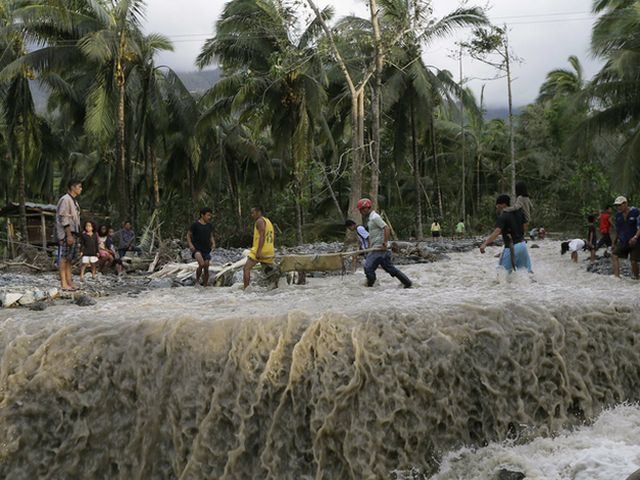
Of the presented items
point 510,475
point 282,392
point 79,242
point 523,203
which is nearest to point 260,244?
point 79,242

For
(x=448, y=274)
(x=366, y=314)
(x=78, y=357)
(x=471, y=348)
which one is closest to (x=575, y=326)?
(x=471, y=348)

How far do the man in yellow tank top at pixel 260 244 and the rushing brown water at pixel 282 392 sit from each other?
3655 mm

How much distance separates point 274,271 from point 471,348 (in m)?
4.90

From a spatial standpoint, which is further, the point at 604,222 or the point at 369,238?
the point at 604,222

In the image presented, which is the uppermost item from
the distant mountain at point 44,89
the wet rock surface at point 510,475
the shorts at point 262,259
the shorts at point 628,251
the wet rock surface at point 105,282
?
the distant mountain at point 44,89

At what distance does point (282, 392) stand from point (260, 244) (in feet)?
14.6

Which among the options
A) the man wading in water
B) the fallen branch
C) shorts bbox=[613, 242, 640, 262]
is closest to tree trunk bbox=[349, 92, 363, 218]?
the fallen branch

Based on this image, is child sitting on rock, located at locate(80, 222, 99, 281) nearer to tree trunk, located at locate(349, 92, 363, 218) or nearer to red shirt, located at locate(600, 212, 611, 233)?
tree trunk, located at locate(349, 92, 363, 218)

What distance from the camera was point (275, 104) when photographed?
22062 mm

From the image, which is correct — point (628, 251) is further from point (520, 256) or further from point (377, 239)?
point (377, 239)

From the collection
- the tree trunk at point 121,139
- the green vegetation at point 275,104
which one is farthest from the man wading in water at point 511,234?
the tree trunk at point 121,139

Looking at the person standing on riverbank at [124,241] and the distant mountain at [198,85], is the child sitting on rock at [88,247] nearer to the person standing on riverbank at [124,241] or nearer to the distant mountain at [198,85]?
the person standing on riverbank at [124,241]

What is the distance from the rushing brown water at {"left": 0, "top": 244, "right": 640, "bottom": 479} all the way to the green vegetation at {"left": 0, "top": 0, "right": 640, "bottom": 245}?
11.5 meters

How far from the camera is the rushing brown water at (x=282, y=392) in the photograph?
17.2 feet
